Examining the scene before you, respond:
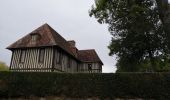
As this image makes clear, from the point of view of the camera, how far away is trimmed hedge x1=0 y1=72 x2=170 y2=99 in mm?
9750

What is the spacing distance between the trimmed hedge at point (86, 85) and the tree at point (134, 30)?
6860mm

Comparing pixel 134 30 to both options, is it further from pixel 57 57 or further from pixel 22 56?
pixel 22 56

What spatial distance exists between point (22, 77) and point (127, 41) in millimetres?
11545

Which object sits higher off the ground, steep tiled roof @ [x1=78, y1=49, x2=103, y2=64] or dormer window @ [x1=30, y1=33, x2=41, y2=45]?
dormer window @ [x1=30, y1=33, x2=41, y2=45]

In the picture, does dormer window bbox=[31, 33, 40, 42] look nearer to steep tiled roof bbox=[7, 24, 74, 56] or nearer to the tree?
steep tiled roof bbox=[7, 24, 74, 56]

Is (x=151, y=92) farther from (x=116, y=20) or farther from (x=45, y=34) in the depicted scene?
(x=45, y=34)

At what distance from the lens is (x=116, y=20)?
19.1m

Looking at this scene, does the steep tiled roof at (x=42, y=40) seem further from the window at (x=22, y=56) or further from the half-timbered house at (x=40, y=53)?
the window at (x=22, y=56)

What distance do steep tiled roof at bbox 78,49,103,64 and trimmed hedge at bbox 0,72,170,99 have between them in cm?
1576

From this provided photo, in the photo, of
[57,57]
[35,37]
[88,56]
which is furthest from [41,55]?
[88,56]

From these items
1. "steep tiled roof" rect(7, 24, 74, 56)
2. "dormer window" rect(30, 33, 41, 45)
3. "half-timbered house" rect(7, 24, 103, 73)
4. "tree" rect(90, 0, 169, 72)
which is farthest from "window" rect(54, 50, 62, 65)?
"tree" rect(90, 0, 169, 72)

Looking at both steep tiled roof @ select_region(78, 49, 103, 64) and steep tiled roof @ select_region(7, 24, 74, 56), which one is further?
steep tiled roof @ select_region(78, 49, 103, 64)

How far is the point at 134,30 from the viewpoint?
18.2 m

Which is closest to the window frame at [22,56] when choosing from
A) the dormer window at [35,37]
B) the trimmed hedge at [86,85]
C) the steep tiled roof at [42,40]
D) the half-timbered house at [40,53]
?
the half-timbered house at [40,53]
